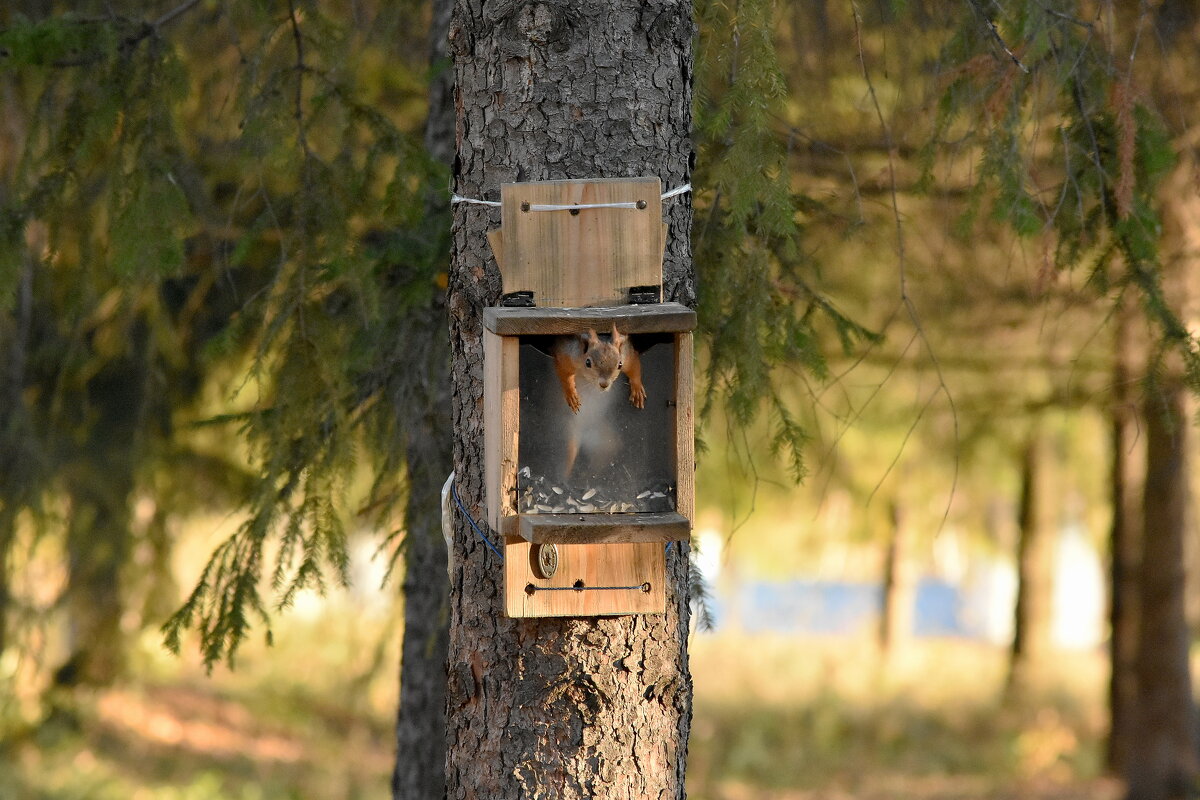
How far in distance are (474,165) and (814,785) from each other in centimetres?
681

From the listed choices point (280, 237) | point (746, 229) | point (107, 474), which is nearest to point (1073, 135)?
point (746, 229)

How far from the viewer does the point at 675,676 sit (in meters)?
2.12

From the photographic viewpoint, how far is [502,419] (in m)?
1.96

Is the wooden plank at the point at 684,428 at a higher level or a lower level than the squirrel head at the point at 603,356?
lower

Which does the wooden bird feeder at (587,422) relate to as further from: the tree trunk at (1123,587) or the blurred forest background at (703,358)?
the tree trunk at (1123,587)

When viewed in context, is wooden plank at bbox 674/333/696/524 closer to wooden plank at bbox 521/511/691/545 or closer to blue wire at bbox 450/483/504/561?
wooden plank at bbox 521/511/691/545

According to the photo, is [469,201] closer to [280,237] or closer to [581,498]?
[581,498]

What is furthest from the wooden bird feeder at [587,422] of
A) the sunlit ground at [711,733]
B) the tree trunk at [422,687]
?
the sunlit ground at [711,733]

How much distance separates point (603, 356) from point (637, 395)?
0.41 ft

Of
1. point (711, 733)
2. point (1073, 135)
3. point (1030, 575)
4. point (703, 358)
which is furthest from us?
point (1030, 575)

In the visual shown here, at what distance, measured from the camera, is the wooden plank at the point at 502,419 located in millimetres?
1951

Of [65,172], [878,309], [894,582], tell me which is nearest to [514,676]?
[65,172]

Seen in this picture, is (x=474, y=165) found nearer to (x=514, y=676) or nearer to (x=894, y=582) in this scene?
(x=514, y=676)

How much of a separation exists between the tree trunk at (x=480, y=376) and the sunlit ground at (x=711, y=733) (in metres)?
3.67
